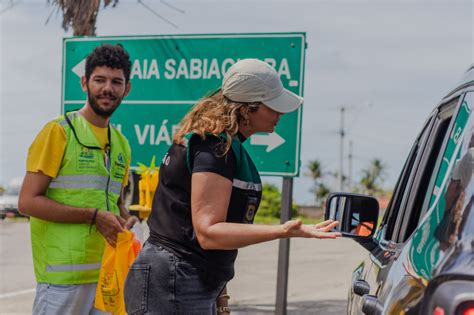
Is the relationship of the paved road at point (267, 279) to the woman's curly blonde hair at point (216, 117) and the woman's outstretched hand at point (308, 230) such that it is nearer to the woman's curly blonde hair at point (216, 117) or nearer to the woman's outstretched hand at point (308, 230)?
the woman's curly blonde hair at point (216, 117)

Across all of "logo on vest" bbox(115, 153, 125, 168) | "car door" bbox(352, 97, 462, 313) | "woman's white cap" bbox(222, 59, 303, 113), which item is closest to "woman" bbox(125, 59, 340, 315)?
"woman's white cap" bbox(222, 59, 303, 113)

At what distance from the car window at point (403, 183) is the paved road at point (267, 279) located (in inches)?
240

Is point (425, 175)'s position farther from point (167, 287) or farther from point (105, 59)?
point (105, 59)

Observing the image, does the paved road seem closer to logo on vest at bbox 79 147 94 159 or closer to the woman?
logo on vest at bbox 79 147 94 159

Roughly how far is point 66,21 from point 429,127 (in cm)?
731

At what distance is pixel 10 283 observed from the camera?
1313 cm

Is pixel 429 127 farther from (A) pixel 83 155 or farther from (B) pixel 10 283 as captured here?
(B) pixel 10 283

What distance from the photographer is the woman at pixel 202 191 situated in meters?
3.22

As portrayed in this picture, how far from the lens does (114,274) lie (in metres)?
4.48

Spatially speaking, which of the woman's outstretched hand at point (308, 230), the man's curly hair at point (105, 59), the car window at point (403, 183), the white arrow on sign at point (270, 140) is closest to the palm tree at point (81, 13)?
the white arrow on sign at point (270, 140)

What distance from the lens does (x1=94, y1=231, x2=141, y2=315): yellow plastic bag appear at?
4480 millimetres

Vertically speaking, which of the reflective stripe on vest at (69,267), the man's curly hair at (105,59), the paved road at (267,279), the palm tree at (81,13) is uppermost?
the palm tree at (81,13)

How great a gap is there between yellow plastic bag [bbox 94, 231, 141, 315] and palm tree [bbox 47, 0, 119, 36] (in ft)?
19.9

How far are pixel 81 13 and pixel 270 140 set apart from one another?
3.45 meters
